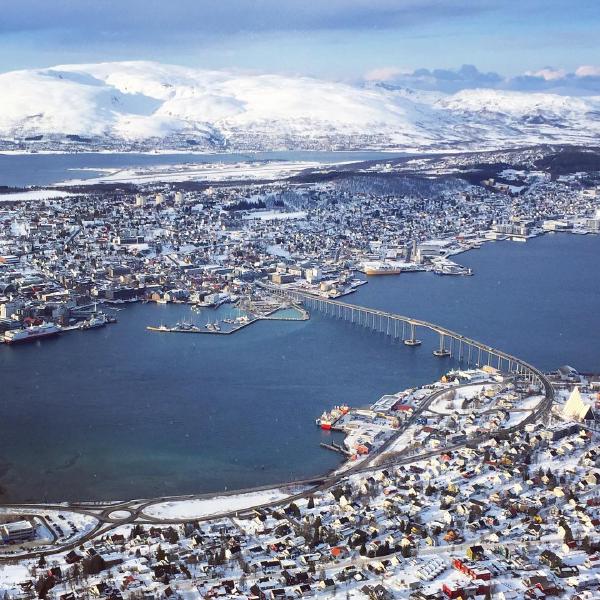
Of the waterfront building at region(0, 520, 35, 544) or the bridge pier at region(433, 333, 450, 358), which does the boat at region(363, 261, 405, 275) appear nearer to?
the bridge pier at region(433, 333, 450, 358)

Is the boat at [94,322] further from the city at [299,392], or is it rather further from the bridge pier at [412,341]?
the bridge pier at [412,341]

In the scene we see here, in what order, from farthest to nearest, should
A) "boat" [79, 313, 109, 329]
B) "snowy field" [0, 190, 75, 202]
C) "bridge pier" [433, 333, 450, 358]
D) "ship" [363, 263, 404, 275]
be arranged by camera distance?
"snowy field" [0, 190, 75, 202], "ship" [363, 263, 404, 275], "boat" [79, 313, 109, 329], "bridge pier" [433, 333, 450, 358]

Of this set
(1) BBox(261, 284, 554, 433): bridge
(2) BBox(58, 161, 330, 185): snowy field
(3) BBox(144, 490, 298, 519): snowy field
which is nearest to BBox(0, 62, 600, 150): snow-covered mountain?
(2) BBox(58, 161, 330, 185): snowy field

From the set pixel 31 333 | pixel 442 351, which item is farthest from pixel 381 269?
pixel 31 333

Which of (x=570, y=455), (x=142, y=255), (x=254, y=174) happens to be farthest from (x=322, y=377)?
(x=254, y=174)

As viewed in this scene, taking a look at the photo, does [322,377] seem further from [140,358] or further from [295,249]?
[295,249]
